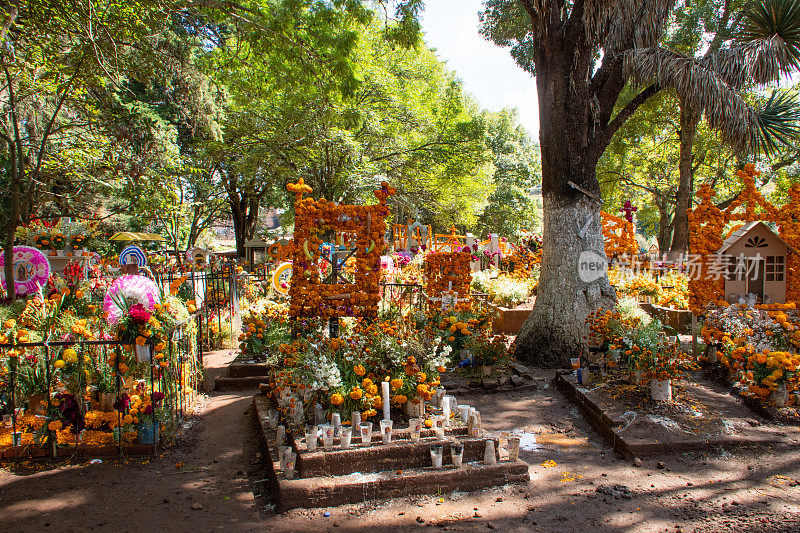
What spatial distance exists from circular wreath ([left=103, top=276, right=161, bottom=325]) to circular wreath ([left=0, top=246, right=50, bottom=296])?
680 centimetres

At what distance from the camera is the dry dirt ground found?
3.90 m

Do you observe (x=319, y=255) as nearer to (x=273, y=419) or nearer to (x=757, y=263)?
(x=273, y=419)

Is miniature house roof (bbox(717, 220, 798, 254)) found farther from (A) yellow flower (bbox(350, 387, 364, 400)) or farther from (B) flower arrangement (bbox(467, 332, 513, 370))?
(A) yellow flower (bbox(350, 387, 364, 400))

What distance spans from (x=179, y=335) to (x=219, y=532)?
10.9 ft

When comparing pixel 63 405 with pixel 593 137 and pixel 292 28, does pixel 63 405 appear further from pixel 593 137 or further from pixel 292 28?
pixel 593 137

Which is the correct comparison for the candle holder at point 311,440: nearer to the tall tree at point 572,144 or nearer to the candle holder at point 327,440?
the candle holder at point 327,440

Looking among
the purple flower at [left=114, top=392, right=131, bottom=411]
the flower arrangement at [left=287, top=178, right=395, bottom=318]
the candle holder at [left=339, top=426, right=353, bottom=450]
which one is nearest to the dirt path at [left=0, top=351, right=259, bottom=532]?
the purple flower at [left=114, top=392, right=131, bottom=411]

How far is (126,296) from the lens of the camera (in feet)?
21.0

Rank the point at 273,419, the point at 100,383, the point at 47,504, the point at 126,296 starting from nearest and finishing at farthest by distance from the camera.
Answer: the point at 47,504 → the point at 273,419 → the point at 100,383 → the point at 126,296

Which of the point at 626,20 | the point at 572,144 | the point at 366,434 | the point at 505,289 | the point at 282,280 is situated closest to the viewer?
the point at 366,434

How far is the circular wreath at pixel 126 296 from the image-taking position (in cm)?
591

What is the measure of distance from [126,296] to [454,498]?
4840 mm

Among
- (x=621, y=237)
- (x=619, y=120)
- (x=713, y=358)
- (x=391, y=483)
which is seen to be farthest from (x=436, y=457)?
(x=621, y=237)

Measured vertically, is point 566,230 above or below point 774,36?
below
